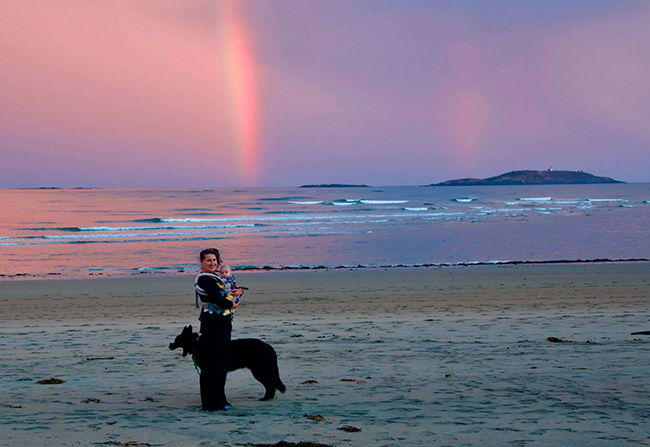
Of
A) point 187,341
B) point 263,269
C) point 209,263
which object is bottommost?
point 263,269

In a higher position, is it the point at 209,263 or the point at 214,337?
the point at 209,263

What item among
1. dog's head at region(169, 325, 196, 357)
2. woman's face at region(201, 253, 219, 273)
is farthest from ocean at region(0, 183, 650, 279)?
woman's face at region(201, 253, 219, 273)

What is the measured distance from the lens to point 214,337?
5.15 meters

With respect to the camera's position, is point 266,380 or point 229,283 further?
point 266,380

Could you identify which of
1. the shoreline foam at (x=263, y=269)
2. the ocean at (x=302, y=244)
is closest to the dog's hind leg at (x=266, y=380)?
the shoreline foam at (x=263, y=269)

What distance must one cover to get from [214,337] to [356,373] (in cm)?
205

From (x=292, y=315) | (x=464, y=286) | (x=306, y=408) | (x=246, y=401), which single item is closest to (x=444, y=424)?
(x=306, y=408)

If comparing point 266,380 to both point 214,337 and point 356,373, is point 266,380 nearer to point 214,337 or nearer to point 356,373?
point 214,337

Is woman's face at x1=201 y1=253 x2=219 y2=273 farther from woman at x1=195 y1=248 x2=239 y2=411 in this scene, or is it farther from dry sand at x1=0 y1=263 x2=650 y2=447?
dry sand at x1=0 y1=263 x2=650 y2=447

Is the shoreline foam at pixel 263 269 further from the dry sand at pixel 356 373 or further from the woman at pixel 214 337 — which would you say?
the woman at pixel 214 337

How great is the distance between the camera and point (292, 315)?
11.9 m

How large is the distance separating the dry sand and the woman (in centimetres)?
18

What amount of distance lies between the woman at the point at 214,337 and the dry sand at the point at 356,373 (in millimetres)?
177

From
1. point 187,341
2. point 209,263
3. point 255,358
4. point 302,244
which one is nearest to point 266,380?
point 255,358
